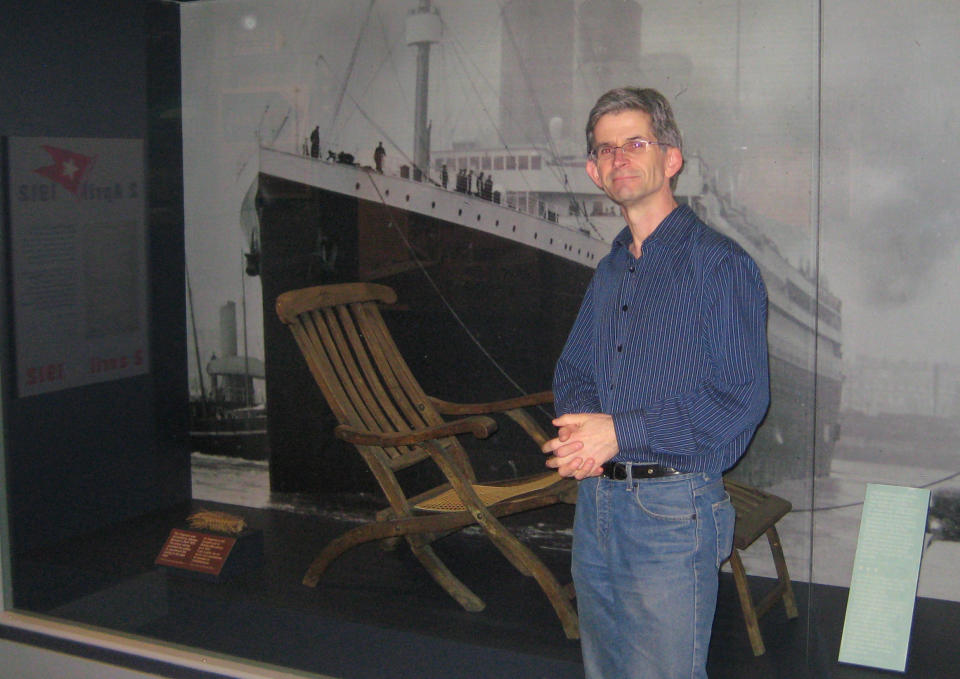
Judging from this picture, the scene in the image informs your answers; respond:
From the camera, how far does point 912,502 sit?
2.37m

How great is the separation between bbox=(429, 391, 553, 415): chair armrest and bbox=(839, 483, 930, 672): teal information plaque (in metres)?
1.10

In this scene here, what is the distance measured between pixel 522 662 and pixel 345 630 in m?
0.57

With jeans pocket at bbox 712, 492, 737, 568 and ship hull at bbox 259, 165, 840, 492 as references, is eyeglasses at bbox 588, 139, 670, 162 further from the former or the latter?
ship hull at bbox 259, 165, 840, 492

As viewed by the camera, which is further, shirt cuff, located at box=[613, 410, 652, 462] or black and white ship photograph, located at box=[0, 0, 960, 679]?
black and white ship photograph, located at box=[0, 0, 960, 679]

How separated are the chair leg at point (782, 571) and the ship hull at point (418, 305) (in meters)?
0.93

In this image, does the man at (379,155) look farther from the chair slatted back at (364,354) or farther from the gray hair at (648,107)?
the gray hair at (648,107)

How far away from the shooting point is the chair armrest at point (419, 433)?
2.73 m

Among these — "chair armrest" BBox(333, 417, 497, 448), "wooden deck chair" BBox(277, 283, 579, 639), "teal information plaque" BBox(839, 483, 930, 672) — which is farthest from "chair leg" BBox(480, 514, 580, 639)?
"teal information plaque" BBox(839, 483, 930, 672)

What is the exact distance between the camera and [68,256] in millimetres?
2982

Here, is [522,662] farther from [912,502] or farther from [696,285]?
[696,285]

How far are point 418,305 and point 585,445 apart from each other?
1856 millimetres

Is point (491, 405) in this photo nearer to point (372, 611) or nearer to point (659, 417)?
point (372, 611)

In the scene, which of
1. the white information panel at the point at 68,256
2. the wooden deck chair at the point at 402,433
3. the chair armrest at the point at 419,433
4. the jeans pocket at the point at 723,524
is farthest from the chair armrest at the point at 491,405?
the jeans pocket at the point at 723,524

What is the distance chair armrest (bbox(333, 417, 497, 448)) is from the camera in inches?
107
